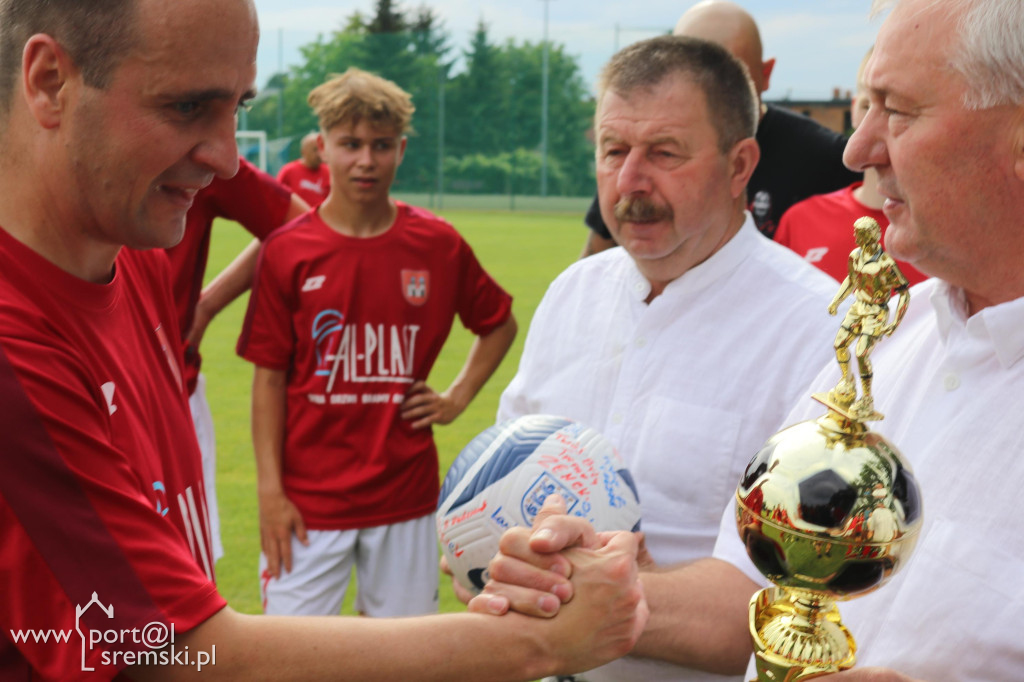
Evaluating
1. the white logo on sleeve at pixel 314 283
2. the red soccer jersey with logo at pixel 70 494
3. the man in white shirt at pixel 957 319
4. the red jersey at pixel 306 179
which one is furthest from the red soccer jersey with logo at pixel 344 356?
the red jersey at pixel 306 179

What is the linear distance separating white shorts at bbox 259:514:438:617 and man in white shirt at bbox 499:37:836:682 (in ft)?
5.86

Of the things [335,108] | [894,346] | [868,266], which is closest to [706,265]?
[894,346]

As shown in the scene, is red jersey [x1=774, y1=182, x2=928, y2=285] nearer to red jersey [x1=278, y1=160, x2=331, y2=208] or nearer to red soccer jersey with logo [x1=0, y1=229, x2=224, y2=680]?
red soccer jersey with logo [x1=0, y1=229, x2=224, y2=680]

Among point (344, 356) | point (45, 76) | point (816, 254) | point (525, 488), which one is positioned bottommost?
point (344, 356)

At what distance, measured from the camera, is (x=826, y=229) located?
4.34 m

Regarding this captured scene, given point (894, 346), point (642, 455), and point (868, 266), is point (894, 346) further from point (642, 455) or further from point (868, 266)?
point (642, 455)

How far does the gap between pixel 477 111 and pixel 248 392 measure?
33483 mm

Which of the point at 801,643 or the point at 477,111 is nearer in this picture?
the point at 801,643

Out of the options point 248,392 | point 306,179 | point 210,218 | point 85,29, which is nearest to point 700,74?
point 85,29

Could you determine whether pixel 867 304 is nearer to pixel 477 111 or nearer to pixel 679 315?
pixel 679 315

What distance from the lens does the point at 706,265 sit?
8.64 feet

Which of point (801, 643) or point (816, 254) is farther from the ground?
point (816, 254)

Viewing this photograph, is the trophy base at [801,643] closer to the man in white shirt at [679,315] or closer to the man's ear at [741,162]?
the man in white shirt at [679,315]

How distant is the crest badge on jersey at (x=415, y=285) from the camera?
173 inches
